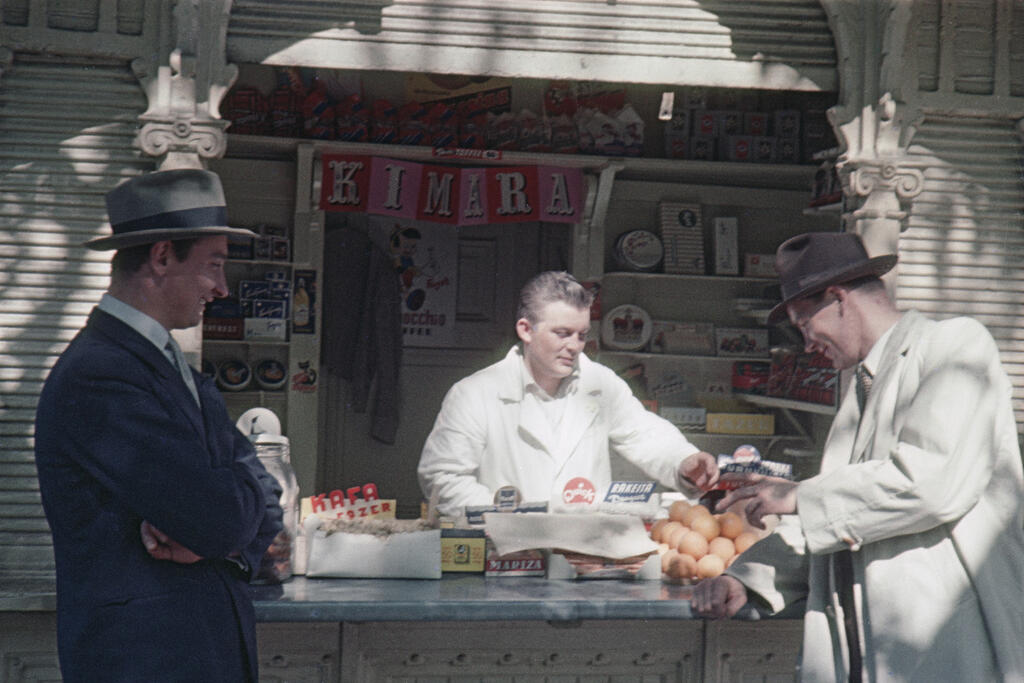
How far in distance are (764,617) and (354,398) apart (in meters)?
4.86

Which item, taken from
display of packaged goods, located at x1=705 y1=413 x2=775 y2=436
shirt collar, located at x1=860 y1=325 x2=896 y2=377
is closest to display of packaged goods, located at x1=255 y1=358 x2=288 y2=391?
display of packaged goods, located at x1=705 y1=413 x2=775 y2=436

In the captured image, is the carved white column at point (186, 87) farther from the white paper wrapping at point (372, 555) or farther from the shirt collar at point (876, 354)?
the shirt collar at point (876, 354)

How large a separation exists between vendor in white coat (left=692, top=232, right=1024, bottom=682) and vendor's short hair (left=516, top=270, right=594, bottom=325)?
1.35m

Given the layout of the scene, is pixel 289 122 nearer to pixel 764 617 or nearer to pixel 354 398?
pixel 354 398

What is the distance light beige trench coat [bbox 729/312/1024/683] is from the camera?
2.40 meters

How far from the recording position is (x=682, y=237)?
7.29m

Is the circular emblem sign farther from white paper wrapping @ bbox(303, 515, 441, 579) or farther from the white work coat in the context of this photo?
the white work coat

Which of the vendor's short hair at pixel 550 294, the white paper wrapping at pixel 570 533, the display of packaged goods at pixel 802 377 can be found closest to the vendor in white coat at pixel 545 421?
the vendor's short hair at pixel 550 294

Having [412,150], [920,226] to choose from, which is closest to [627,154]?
[412,150]

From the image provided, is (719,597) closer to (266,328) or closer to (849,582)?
(849,582)

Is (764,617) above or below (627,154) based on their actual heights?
below

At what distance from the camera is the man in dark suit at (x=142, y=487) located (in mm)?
2021

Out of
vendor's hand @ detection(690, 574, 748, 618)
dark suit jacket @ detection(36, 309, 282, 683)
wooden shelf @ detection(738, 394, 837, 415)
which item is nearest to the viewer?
dark suit jacket @ detection(36, 309, 282, 683)

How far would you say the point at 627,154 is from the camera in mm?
7121
